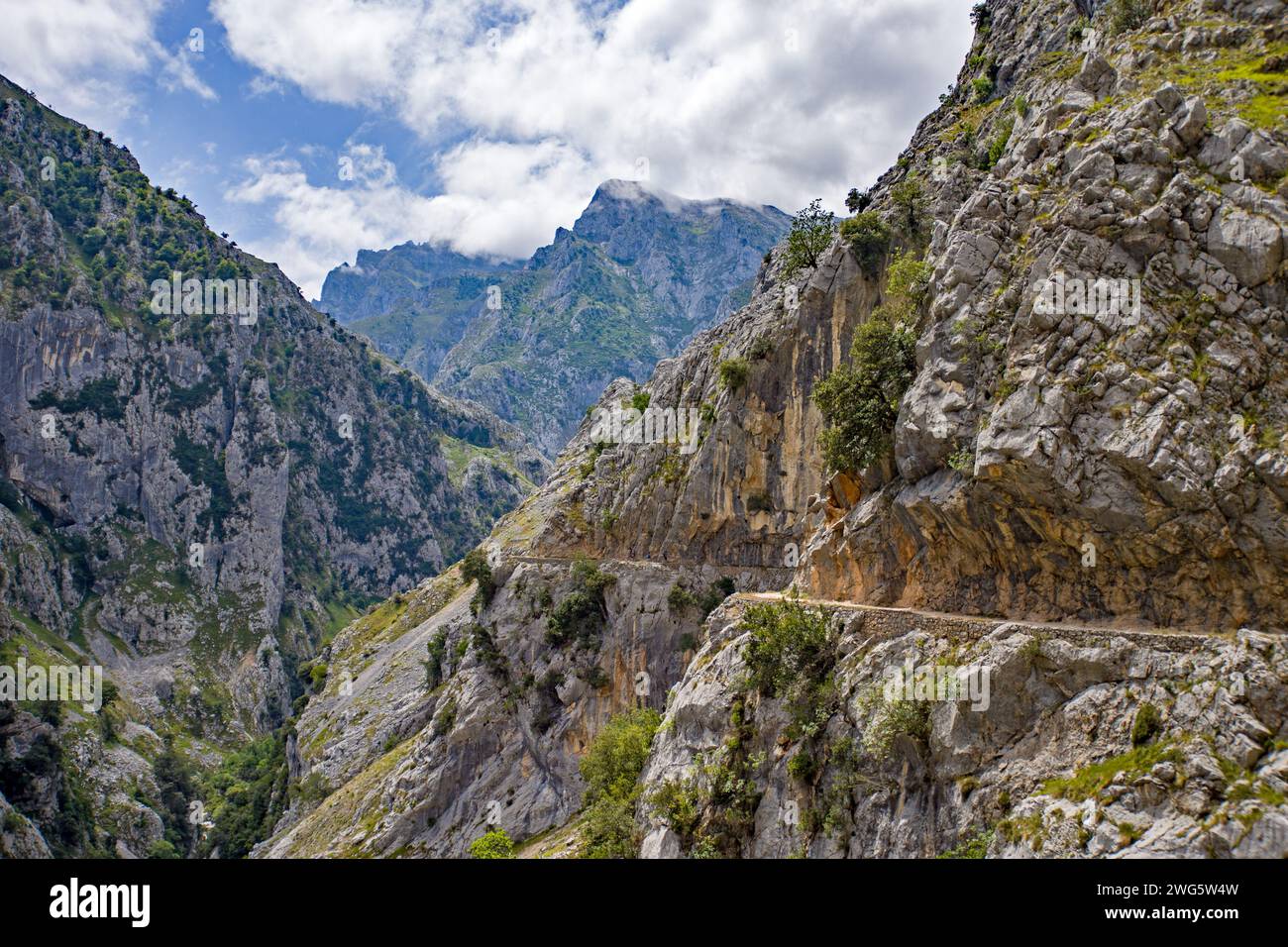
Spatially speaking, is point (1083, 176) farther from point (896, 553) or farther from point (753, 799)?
point (753, 799)

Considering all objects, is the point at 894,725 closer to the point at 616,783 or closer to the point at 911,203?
the point at 616,783

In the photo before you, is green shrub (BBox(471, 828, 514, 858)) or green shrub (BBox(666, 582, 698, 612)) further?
green shrub (BBox(666, 582, 698, 612))

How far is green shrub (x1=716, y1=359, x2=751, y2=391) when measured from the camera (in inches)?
2847

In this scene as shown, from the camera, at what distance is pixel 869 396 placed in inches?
1791

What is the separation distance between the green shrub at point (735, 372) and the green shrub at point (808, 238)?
39.7 ft

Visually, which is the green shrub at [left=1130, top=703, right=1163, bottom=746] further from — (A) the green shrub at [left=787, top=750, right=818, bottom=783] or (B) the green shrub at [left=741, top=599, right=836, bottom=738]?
(A) the green shrub at [left=787, top=750, right=818, bottom=783]

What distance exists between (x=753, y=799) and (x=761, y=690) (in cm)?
563

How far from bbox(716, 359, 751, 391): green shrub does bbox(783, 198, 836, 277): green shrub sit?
12.1m

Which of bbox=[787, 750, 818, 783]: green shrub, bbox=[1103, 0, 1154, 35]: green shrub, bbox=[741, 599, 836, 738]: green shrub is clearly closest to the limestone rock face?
bbox=[787, 750, 818, 783]: green shrub

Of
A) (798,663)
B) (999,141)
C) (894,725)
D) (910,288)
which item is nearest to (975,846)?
(894,725)

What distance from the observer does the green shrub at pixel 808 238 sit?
75.0 metres
